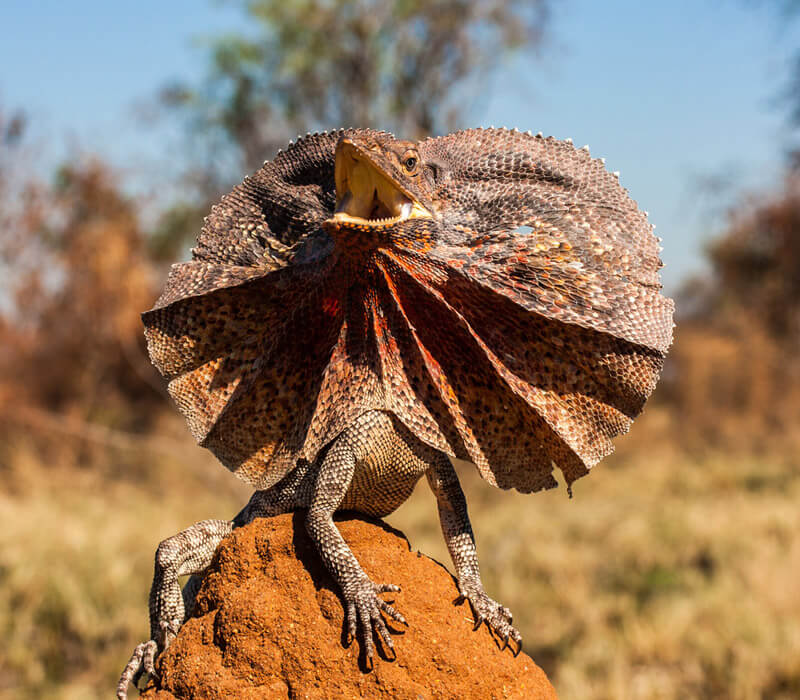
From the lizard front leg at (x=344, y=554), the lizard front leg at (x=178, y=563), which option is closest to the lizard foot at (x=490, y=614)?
the lizard front leg at (x=344, y=554)

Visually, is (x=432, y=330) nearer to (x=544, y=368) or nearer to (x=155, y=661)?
(x=544, y=368)

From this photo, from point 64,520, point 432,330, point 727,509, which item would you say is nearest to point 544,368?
point 432,330

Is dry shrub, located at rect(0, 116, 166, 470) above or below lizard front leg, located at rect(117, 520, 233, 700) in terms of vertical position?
above

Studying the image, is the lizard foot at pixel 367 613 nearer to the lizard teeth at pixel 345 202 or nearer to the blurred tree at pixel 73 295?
the lizard teeth at pixel 345 202

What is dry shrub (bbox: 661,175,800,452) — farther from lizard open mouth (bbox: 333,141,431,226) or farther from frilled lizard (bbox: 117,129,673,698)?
lizard open mouth (bbox: 333,141,431,226)

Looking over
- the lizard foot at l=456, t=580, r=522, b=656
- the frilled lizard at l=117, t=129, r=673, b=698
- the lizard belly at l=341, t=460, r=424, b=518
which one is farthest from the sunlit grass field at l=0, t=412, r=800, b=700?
the frilled lizard at l=117, t=129, r=673, b=698

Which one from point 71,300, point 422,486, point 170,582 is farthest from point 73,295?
point 170,582
